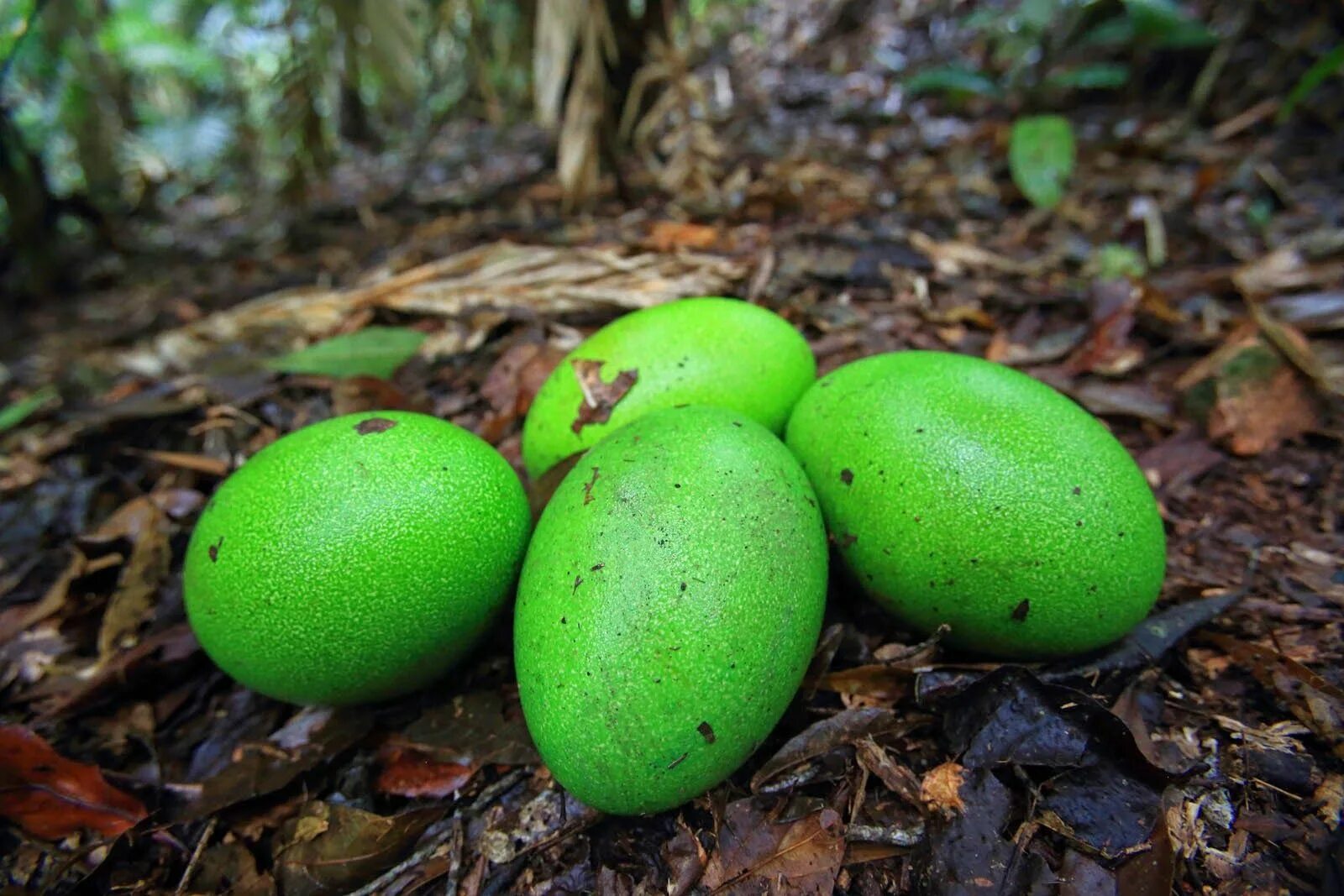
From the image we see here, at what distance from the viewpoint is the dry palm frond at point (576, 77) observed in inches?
153

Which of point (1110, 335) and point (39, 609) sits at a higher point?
point (1110, 335)

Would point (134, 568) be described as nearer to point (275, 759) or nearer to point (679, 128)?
point (275, 759)

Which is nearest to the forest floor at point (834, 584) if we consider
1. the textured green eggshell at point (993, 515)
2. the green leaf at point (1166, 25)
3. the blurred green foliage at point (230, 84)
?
the textured green eggshell at point (993, 515)

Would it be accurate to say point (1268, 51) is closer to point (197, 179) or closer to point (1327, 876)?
point (1327, 876)

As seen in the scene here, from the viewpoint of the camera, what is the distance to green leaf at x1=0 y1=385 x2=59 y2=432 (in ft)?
11.5

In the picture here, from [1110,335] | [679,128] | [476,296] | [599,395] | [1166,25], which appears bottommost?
[1110,335]

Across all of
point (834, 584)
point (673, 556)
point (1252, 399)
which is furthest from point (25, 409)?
point (1252, 399)

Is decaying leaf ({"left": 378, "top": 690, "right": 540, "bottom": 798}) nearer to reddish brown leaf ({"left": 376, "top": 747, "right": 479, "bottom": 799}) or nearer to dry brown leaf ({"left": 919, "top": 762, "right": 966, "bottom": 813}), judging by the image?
reddish brown leaf ({"left": 376, "top": 747, "right": 479, "bottom": 799})

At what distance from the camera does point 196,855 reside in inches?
71.2

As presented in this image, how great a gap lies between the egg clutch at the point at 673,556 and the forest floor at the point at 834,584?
0.65 ft

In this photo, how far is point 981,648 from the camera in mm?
1899

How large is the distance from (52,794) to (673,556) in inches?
70.0

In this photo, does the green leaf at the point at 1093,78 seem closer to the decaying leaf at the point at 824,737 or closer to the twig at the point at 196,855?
the decaying leaf at the point at 824,737

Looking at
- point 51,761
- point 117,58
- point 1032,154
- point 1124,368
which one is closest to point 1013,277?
point 1124,368
